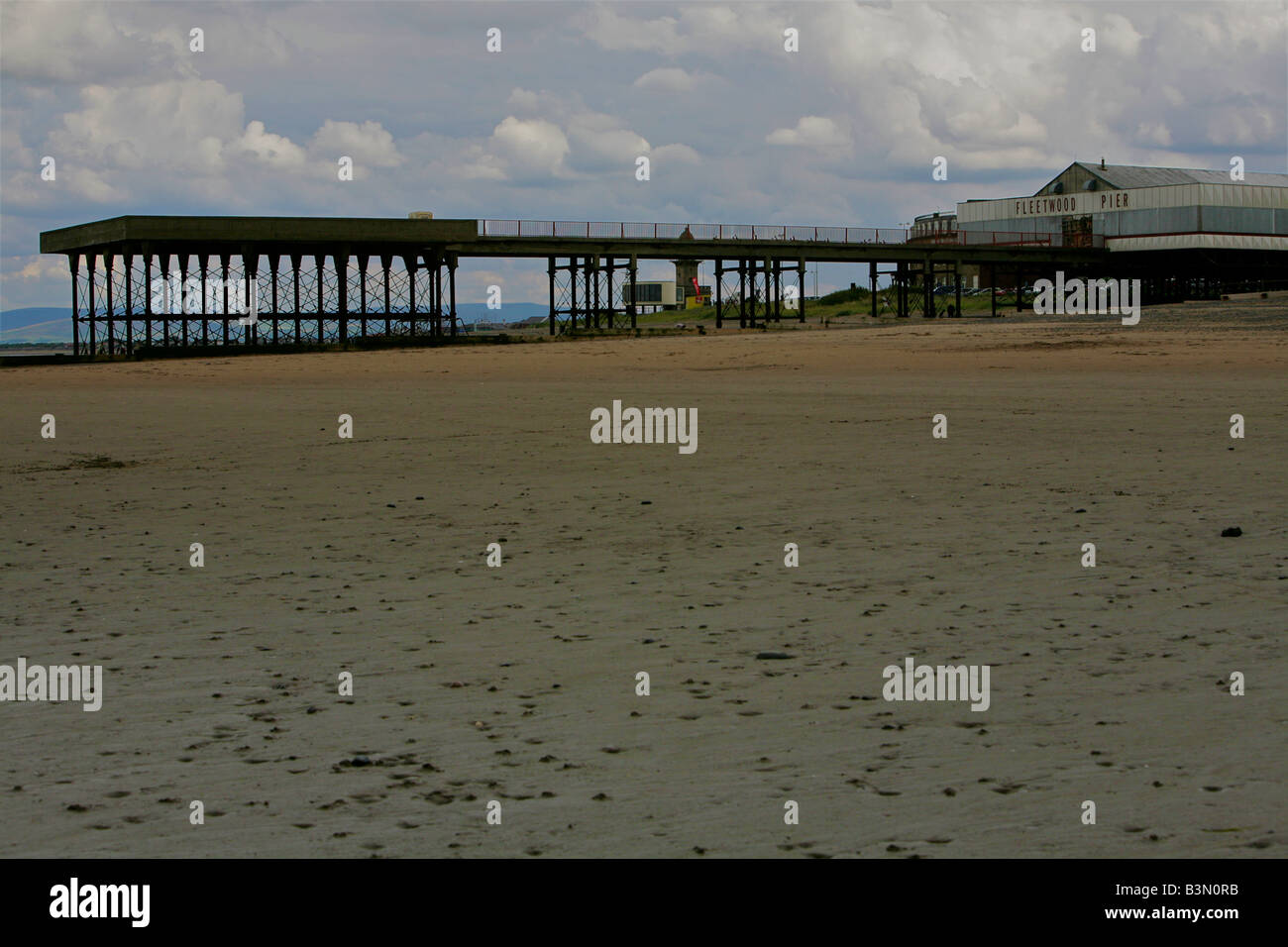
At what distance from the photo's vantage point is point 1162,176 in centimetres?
8950

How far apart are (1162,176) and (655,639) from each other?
88.8 m

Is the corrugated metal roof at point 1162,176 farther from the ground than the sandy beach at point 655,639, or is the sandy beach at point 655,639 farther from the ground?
the corrugated metal roof at point 1162,176

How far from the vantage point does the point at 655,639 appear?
28.5 feet

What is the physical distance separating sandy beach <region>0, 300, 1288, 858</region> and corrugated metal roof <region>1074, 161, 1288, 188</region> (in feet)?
237

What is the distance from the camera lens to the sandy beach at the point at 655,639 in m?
5.71

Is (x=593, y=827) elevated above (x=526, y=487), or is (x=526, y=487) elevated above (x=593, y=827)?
(x=526, y=487)

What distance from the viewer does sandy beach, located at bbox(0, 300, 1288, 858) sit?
18.7 feet

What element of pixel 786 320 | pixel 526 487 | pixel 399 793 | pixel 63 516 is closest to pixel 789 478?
pixel 526 487

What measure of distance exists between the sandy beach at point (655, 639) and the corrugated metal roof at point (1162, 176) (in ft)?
237

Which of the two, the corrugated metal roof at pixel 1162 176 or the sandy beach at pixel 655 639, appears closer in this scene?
the sandy beach at pixel 655 639

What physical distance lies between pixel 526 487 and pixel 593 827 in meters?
9.85

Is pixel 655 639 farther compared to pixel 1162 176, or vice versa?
pixel 1162 176
